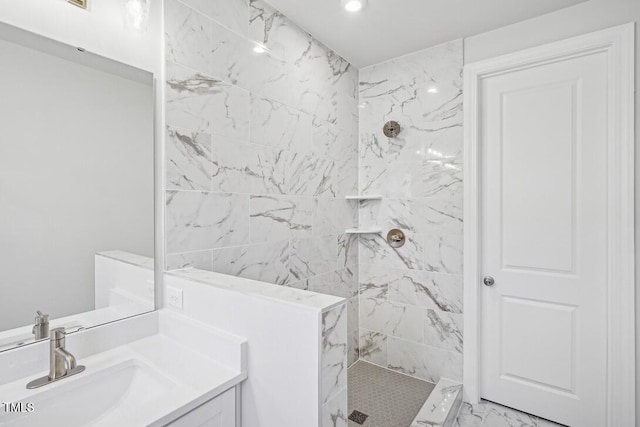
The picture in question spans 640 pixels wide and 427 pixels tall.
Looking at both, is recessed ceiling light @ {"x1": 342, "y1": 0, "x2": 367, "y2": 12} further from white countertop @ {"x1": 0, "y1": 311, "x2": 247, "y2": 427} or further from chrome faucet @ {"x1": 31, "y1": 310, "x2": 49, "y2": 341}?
chrome faucet @ {"x1": 31, "y1": 310, "x2": 49, "y2": 341}

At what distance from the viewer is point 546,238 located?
199cm

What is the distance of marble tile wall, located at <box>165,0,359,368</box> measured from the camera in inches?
57.4

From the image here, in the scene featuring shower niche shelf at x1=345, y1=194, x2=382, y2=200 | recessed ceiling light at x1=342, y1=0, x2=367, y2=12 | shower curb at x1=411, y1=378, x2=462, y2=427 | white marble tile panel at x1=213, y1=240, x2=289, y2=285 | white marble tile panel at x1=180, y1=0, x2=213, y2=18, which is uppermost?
recessed ceiling light at x1=342, y1=0, x2=367, y2=12

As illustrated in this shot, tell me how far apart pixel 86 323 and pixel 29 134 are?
2.31 ft

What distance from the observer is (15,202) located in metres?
1.04

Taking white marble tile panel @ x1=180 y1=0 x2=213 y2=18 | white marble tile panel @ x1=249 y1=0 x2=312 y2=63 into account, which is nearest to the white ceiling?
white marble tile panel @ x1=249 y1=0 x2=312 y2=63

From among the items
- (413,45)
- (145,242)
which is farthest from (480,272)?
(145,242)

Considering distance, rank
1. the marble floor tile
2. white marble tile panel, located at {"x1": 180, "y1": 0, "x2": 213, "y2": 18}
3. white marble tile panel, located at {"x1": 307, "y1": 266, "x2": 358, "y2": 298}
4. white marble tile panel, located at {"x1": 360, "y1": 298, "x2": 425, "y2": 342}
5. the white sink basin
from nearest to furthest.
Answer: the white sink basin
white marble tile panel, located at {"x1": 180, "y1": 0, "x2": 213, "y2": 18}
the marble floor tile
white marble tile panel, located at {"x1": 307, "y1": 266, "x2": 358, "y2": 298}
white marble tile panel, located at {"x1": 360, "y1": 298, "x2": 425, "y2": 342}

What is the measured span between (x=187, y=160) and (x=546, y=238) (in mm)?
2139

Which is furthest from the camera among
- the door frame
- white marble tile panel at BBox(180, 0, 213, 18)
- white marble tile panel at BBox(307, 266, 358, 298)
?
white marble tile panel at BBox(307, 266, 358, 298)

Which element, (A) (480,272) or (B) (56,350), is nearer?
(B) (56,350)

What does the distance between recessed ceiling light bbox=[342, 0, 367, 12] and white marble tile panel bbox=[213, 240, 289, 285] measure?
4.75 feet

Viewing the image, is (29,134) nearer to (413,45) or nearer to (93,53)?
(93,53)

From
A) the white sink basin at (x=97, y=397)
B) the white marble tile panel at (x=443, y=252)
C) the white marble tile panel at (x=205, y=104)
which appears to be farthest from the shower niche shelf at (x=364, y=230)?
the white sink basin at (x=97, y=397)
